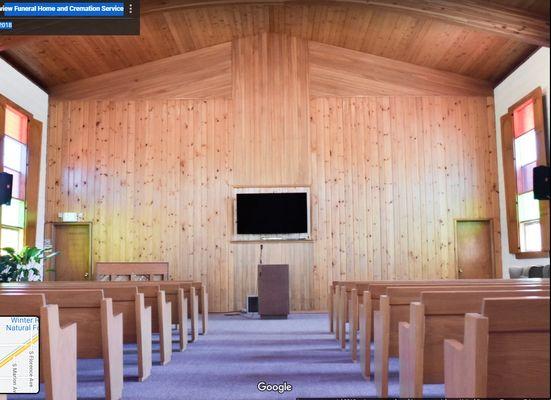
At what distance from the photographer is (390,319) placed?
2941 millimetres

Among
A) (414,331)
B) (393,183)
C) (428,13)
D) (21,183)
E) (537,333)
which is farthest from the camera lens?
(393,183)

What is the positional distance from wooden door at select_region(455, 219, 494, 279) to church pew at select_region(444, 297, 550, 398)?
8770mm

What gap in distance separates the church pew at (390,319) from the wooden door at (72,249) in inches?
310

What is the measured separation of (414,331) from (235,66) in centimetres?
876

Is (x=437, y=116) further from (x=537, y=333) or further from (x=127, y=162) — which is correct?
(x=537, y=333)

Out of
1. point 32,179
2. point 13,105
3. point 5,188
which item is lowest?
point 5,188

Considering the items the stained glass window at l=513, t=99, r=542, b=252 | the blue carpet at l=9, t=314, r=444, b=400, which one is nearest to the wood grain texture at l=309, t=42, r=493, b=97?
the stained glass window at l=513, t=99, r=542, b=252

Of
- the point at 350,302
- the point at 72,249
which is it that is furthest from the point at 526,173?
the point at 72,249

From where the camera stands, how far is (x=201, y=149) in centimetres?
1011

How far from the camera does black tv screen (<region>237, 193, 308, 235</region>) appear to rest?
9773 mm

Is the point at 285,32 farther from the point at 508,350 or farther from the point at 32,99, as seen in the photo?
the point at 508,350

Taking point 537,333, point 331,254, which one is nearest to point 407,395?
point 537,333

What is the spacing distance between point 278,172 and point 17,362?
8.30 m

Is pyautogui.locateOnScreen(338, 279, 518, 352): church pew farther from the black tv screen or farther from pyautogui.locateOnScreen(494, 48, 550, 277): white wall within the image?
pyautogui.locateOnScreen(494, 48, 550, 277): white wall
